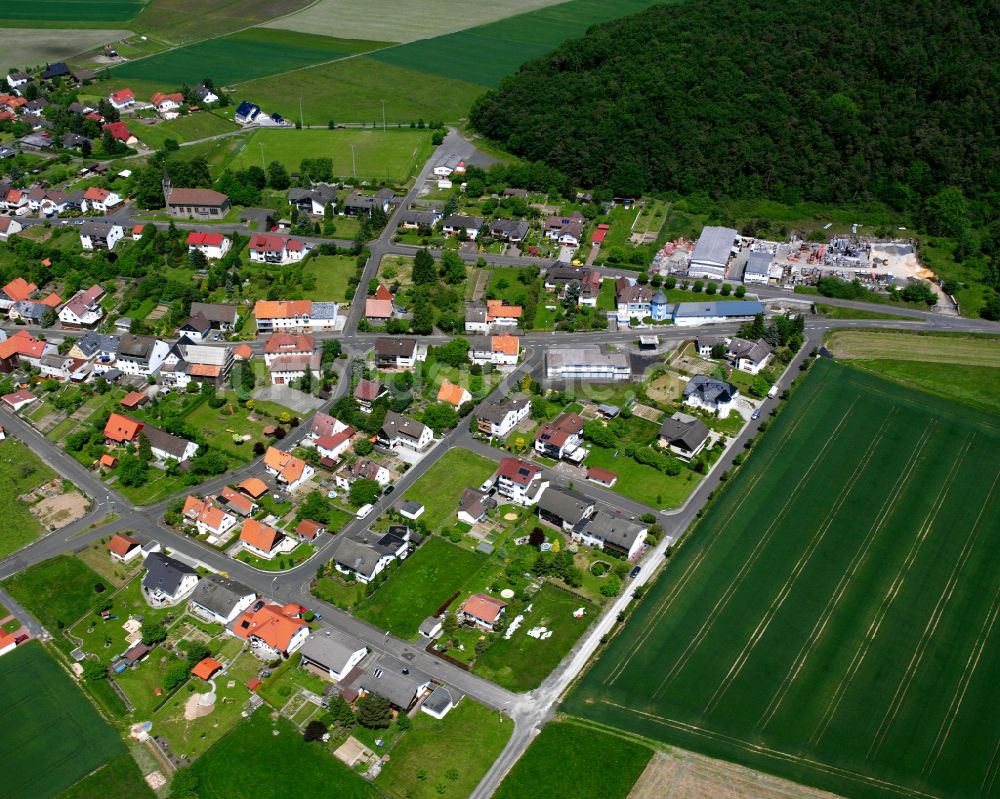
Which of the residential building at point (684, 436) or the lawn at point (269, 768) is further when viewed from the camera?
the residential building at point (684, 436)

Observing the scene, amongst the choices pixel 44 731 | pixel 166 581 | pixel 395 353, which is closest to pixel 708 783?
pixel 166 581

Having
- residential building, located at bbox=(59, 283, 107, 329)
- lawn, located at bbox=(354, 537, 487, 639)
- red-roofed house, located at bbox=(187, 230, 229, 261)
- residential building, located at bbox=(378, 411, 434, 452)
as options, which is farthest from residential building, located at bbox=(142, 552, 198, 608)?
red-roofed house, located at bbox=(187, 230, 229, 261)

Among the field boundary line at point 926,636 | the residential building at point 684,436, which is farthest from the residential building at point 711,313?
the field boundary line at point 926,636

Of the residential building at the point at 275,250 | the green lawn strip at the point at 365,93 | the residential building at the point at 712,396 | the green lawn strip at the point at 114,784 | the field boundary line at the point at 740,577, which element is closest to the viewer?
the green lawn strip at the point at 114,784

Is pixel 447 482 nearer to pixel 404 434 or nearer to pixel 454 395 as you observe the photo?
pixel 404 434

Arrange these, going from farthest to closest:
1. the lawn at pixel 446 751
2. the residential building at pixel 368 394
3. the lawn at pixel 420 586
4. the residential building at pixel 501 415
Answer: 1. the residential building at pixel 368 394
2. the residential building at pixel 501 415
3. the lawn at pixel 420 586
4. the lawn at pixel 446 751

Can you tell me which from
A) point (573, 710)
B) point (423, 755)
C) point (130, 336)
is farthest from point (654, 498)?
point (130, 336)

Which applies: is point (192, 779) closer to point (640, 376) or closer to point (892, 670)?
point (892, 670)

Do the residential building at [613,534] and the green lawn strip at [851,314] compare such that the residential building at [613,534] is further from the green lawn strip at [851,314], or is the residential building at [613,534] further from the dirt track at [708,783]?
the green lawn strip at [851,314]
